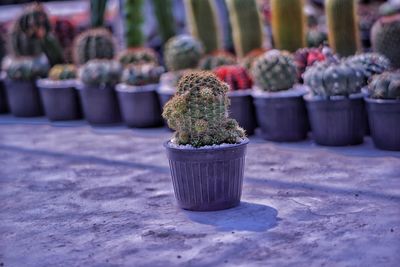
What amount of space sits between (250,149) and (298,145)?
1.92 ft

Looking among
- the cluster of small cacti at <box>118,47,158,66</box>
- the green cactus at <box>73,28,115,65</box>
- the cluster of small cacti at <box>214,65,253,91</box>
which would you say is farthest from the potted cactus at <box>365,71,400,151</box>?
the green cactus at <box>73,28,115,65</box>

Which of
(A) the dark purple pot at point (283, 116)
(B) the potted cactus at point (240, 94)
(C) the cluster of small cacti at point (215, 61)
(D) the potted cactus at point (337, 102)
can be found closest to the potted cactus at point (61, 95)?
(C) the cluster of small cacti at point (215, 61)

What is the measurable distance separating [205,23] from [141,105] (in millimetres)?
1837

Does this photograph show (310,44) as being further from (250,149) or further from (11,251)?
(11,251)

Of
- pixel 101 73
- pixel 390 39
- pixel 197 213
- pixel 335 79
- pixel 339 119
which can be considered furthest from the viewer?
pixel 101 73

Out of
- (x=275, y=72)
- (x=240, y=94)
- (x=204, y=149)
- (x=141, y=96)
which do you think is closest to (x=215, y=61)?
(x=240, y=94)

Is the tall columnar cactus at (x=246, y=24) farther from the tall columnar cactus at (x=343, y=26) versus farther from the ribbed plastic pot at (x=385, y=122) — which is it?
the ribbed plastic pot at (x=385, y=122)

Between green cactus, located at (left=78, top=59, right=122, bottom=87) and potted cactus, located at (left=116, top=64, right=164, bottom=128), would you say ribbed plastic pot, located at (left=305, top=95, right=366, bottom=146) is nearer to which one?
potted cactus, located at (left=116, top=64, right=164, bottom=128)

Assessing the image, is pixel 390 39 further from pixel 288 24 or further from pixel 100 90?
pixel 100 90

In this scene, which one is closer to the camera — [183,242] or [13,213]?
[183,242]

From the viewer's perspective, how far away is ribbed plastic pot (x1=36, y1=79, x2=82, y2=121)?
38.2 feet

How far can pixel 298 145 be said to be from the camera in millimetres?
8727

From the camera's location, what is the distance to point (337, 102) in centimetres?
824

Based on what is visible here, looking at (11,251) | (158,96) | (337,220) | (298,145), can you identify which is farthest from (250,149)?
(11,251)
